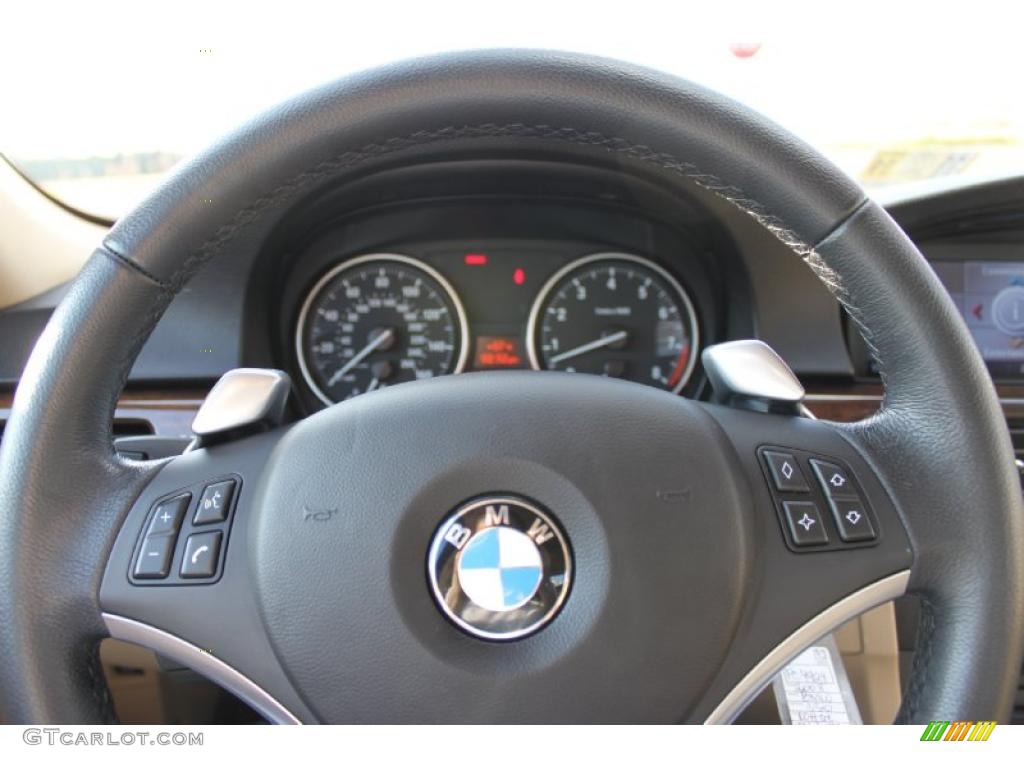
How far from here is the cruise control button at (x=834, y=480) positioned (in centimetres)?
80

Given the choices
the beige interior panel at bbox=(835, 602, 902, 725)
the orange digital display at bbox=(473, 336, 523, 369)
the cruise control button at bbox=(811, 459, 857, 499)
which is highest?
the orange digital display at bbox=(473, 336, 523, 369)

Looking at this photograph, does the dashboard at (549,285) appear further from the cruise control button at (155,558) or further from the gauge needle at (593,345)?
the cruise control button at (155,558)

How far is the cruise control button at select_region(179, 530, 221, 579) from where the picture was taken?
77 cm

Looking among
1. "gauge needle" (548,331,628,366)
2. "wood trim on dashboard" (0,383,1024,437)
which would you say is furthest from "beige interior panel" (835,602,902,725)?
"gauge needle" (548,331,628,366)

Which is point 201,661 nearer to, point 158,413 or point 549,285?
point 158,413

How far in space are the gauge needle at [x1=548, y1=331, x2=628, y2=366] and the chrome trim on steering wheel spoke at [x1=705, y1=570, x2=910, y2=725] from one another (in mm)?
1194

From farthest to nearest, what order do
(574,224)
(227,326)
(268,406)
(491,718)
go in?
(574,224), (227,326), (268,406), (491,718)

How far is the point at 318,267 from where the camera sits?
6.28 ft

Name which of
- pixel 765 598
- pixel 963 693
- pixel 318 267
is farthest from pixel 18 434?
pixel 318 267

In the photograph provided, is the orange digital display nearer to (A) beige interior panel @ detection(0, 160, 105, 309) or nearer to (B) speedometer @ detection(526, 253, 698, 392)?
(B) speedometer @ detection(526, 253, 698, 392)

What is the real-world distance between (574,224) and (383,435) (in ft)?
3.91

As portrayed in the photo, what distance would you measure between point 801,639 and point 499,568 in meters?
0.26

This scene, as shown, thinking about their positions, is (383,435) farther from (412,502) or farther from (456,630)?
(456,630)

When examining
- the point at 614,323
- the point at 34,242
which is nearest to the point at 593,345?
the point at 614,323
